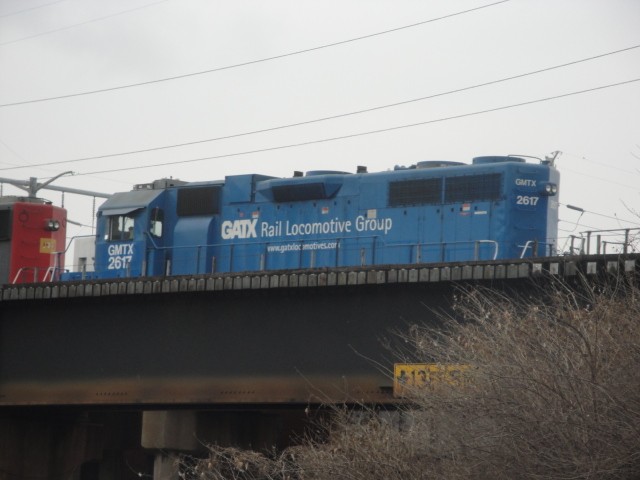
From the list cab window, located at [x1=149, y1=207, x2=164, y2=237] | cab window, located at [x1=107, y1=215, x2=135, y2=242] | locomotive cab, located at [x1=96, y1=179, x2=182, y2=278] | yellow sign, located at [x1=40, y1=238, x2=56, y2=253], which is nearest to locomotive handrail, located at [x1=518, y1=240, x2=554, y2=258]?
locomotive cab, located at [x1=96, y1=179, x2=182, y2=278]

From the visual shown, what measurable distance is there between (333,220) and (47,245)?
1398cm

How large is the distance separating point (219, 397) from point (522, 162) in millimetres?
9646

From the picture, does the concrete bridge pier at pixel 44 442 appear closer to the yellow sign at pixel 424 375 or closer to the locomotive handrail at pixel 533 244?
the locomotive handrail at pixel 533 244

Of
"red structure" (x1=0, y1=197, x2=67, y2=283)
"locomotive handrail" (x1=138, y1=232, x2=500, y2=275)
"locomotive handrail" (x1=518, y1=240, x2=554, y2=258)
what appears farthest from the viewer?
"red structure" (x1=0, y1=197, x2=67, y2=283)

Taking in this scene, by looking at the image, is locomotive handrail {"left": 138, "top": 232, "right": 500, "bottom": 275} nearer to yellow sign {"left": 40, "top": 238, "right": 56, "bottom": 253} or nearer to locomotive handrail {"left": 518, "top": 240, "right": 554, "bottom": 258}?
locomotive handrail {"left": 518, "top": 240, "right": 554, "bottom": 258}

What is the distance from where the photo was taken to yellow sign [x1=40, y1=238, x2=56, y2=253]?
4150 cm

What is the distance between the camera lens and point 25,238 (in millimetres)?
41156

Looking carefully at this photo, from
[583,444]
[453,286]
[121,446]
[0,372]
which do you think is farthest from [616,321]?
[121,446]

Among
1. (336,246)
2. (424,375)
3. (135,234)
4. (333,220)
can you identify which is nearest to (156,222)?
(135,234)

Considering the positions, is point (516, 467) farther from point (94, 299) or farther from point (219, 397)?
point (94, 299)

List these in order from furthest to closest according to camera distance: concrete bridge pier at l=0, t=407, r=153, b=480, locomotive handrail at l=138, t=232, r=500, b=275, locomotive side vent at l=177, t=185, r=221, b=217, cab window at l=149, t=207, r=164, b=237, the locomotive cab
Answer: concrete bridge pier at l=0, t=407, r=153, b=480
cab window at l=149, t=207, r=164, b=237
the locomotive cab
locomotive side vent at l=177, t=185, r=221, b=217
locomotive handrail at l=138, t=232, r=500, b=275

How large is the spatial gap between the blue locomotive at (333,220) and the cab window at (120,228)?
0.10 ft

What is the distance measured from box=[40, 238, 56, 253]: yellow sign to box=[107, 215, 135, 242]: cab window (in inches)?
255

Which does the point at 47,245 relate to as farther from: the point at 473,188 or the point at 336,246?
the point at 473,188
